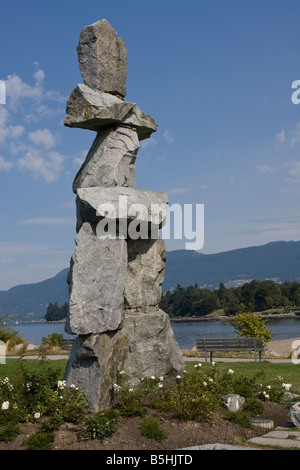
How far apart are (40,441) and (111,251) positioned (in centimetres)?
319

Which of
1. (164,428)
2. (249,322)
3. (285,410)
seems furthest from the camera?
(249,322)

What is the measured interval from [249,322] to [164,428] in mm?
14360

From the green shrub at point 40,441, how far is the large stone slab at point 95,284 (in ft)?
5.62

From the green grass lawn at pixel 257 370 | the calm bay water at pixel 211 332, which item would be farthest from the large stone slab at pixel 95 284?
the calm bay water at pixel 211 332

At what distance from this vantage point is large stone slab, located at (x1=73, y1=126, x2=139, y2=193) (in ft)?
28.3

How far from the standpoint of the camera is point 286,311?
80312 mm

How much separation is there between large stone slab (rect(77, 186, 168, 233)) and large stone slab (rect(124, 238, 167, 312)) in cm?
33

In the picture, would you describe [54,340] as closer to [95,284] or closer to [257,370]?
[257,370]

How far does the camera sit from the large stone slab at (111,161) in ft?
28.3

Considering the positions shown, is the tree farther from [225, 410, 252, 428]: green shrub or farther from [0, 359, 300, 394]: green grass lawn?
[225, 410, 252, 428]: green shrub

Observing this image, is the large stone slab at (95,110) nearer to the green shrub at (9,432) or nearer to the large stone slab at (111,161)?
the large stone slab at (111,161)

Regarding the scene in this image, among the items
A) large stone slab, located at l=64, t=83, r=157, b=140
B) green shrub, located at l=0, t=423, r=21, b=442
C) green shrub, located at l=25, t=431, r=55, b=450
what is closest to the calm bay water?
large stone slab, located at l=64, t=83, r=157, b=140
